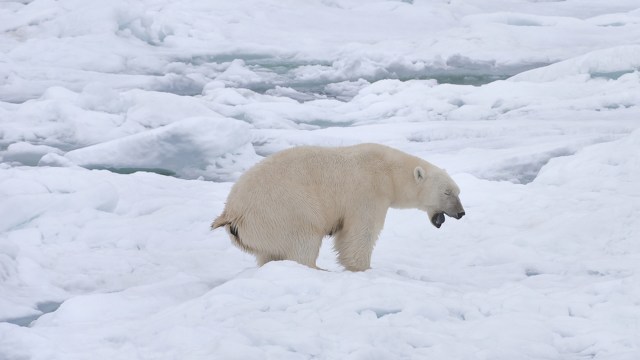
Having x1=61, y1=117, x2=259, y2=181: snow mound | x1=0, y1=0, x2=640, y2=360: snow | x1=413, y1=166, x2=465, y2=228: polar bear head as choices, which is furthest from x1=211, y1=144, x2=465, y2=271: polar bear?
x1=61, y1=117, x2=259, y2=181: snow mound

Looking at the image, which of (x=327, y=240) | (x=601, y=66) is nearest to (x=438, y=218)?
(x=327, y=240)

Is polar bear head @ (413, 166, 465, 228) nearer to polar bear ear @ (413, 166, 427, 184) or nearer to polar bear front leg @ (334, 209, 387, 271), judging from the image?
polar bear ear @ (413, 166, 427, 184)

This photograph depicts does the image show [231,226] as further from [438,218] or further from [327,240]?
Answer: [327,240]

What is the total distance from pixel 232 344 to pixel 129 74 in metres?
12.6

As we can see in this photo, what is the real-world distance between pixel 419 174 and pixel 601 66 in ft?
27.7

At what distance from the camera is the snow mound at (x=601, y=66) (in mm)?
11625

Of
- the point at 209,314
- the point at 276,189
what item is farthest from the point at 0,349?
the point at 276,189

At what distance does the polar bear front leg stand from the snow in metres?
0.20

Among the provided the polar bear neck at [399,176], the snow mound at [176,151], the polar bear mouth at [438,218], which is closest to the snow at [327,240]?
the snow mound at [176,151]

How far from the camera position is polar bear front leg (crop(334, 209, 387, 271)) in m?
4.13

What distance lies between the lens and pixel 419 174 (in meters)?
4.36

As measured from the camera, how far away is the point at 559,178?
6430 mm

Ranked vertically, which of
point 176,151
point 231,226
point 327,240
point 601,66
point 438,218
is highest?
point 231,226

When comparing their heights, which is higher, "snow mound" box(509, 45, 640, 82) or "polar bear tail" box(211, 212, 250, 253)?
"polar bear tail" box(211, 212, 250, 253)
